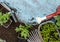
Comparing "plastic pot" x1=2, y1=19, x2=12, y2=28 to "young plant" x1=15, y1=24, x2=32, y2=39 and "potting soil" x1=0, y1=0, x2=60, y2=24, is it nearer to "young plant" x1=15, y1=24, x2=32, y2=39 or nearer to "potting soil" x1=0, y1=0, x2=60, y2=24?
"young plant" x1=15, y1=24, x2=32, y2=39

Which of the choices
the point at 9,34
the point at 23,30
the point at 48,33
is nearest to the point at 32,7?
the point at 23,30

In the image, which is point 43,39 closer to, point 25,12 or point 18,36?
point 18,36

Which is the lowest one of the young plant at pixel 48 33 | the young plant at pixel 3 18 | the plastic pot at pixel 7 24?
the young plant at pixel 48 33

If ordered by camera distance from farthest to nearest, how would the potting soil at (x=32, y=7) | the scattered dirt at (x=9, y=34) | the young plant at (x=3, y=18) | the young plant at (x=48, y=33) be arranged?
the scattered dirt at (x=9, y=34) → the young plant at (x=48, y=33) → the young plant at (x=3, y=18) → the potting soil at (x=32, y=7)

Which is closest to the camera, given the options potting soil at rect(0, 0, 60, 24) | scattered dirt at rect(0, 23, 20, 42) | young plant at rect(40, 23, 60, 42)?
potting soil at rect(0, 0, 60, 24)

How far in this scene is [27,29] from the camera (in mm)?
1876

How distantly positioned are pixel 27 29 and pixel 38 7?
55 centimetres

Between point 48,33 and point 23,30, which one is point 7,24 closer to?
point 23,30

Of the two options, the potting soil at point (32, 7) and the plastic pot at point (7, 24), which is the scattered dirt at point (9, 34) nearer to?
the plastic pot at point (7, 24)

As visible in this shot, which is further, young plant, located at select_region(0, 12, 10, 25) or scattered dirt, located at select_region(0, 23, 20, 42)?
scattered dirt, located at select_region(0, 23, 20, 42)

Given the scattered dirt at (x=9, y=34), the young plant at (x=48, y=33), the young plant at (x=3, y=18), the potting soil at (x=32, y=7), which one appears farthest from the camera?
the scattered dirt at (x=9, y=34)

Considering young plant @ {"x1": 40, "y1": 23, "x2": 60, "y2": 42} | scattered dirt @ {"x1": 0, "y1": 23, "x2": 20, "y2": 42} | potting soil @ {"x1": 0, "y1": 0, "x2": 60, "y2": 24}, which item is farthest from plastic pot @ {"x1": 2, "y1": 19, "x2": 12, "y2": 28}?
potting soil @ {"x1": 0, "y1": 0, "x2": 60, "y2": 24}

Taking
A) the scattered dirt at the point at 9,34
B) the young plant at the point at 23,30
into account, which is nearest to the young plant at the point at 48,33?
the young plant at the point at 23,30

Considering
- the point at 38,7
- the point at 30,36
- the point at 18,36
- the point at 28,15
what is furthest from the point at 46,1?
the point at 18,36
